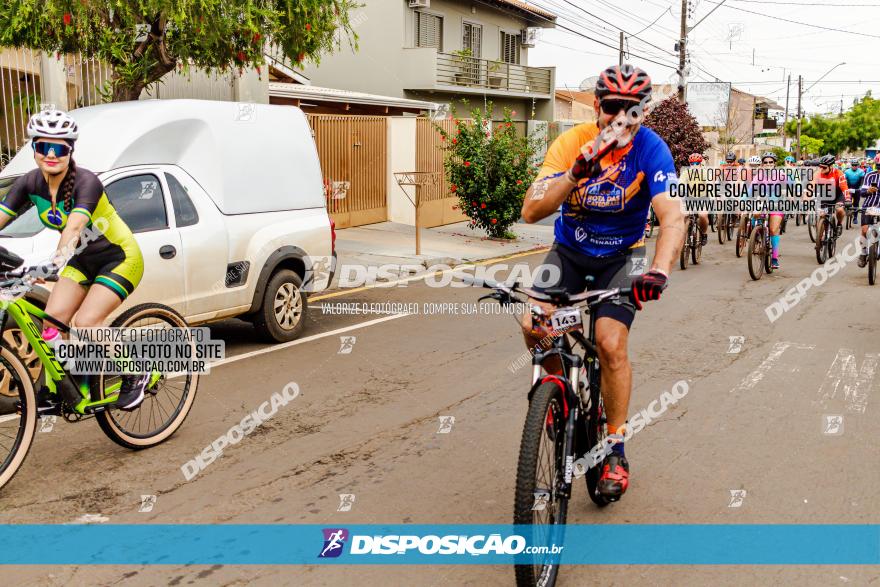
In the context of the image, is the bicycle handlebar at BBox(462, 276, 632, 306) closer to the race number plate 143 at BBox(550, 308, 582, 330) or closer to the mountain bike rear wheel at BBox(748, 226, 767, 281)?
the race number plate 143 at BBox(550, 308, 582, 330)

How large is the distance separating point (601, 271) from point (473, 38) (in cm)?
3004

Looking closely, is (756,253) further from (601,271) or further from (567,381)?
(567,381)

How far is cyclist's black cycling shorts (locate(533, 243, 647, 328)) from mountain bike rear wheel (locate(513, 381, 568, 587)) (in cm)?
67

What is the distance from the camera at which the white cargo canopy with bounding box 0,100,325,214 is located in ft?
25.2

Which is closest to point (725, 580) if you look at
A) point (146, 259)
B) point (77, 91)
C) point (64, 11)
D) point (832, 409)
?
point (832, 409)

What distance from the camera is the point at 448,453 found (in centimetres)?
566

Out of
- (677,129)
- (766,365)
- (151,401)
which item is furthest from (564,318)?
(677,129)

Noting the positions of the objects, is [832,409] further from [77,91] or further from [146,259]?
[77,91]

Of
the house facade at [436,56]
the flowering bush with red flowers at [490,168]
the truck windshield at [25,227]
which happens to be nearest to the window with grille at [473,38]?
the house facade at [436,56]

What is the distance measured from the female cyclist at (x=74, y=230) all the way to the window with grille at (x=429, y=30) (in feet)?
85.9

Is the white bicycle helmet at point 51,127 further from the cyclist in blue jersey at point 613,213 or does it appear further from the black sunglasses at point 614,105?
the black sunglasses at point 614,105

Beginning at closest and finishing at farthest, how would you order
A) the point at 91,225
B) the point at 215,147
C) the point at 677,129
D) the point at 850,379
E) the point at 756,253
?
1. the point at 91,225
2. the point at 850,379
3. the point at 215,147
4. the point at 756,253
5. the point at 677,129

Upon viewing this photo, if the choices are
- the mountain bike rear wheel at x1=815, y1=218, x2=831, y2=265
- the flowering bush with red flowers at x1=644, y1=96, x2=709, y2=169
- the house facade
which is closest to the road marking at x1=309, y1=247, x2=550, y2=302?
the mountain bike rear wheel at x1=815, y1=218, x2=831, y2=265

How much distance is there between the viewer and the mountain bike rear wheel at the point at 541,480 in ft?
11.2
